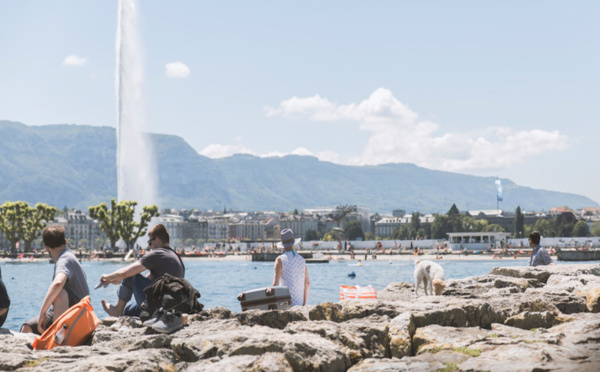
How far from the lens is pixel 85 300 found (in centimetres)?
795

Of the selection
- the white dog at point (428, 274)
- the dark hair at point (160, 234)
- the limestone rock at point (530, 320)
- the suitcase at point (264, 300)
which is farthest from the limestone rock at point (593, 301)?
the dark hair at point (160, 234)

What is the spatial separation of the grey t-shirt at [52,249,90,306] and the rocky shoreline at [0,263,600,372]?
479mm

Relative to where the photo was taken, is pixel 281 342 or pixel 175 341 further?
pixel 175 341

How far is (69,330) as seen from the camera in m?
7.90

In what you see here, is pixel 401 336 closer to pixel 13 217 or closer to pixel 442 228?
pixel 13 217

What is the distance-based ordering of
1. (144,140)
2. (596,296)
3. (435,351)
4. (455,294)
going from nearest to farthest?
(435,351), (596,296), (455,294), (144,140)

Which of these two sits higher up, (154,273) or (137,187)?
(137,187)

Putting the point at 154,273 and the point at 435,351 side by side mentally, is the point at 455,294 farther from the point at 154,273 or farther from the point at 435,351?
the point at 154,273

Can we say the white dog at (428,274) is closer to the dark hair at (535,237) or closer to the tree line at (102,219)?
the dark hair at (535,237)

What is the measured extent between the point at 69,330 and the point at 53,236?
117 centimetres

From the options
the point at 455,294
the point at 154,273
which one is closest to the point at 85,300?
the point at 154,273

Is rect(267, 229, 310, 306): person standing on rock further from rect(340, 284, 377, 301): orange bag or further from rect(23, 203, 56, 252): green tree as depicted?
rect(23, 203, 56, 252): green tree

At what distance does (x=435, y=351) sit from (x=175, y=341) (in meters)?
2.76

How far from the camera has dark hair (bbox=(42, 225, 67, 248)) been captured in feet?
27.5
